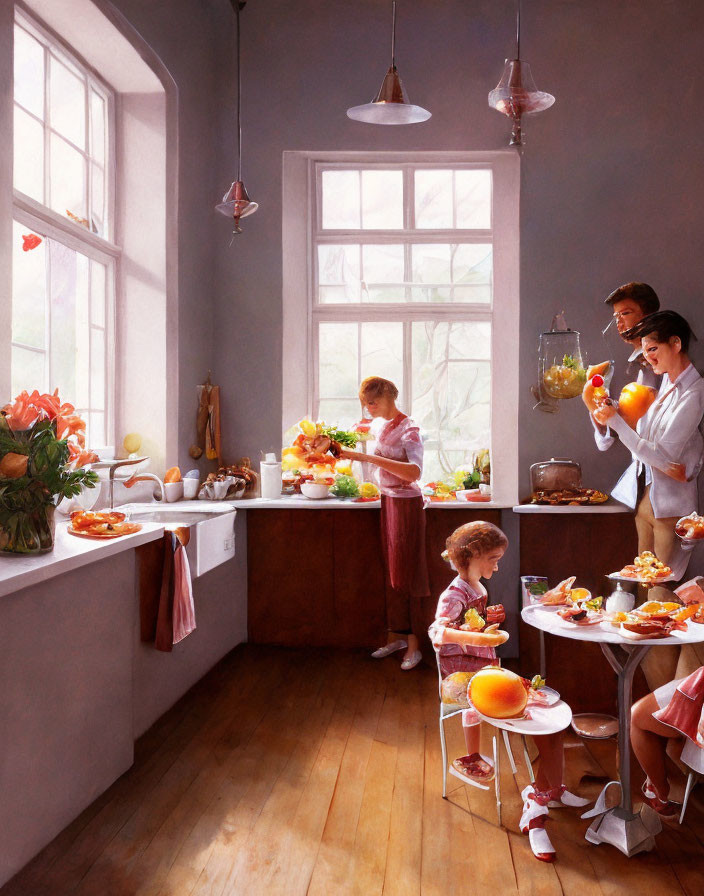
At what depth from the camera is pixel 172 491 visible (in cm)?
423

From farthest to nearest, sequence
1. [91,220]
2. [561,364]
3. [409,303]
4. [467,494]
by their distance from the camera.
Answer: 1. [409,303]
2. [467,494]
3. [561,364]
4. [91,220]

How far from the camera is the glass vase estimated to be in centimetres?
236

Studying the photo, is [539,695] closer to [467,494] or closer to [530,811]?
[530,811]

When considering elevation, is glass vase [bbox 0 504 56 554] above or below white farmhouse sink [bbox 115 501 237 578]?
above

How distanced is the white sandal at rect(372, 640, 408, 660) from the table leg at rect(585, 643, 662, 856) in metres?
2.11

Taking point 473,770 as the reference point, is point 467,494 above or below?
above

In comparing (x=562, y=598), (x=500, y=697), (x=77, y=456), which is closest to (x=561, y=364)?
(x=562, y=598)

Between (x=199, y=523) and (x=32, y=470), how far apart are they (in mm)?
1202

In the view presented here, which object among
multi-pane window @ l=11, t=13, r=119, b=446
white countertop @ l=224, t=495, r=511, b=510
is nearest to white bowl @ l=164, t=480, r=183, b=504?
white countertop @ l=224, t=495, r=511, b=510

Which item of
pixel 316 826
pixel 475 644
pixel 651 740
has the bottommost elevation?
pixel 316 826

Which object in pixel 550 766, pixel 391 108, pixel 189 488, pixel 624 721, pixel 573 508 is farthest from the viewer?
pixel 189 488

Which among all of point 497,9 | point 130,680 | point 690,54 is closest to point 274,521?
point 130,680

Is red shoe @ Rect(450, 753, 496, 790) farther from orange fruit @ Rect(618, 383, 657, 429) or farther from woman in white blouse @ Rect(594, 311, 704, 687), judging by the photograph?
orange fruit @ Rect(618, 383, 657, 429)

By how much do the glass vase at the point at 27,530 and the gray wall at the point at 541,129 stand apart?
8.09 ft
